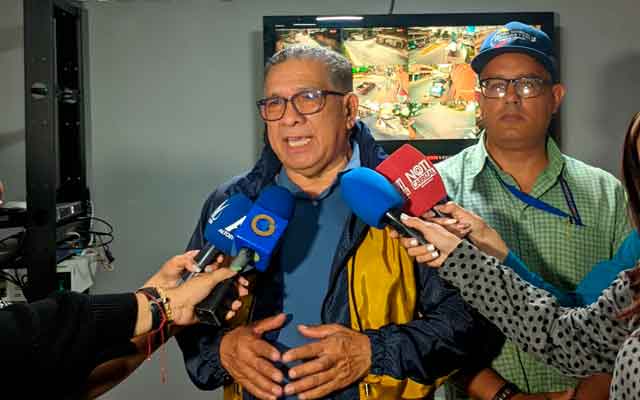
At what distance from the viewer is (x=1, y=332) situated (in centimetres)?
135

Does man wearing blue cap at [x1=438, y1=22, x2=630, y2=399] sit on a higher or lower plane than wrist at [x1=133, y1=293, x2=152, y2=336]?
higher

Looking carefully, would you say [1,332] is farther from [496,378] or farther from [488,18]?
[488,18]

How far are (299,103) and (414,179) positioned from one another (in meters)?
0.38

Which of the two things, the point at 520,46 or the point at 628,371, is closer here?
the point at 628,371

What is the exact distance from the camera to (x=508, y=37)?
212cm

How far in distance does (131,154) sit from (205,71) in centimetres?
53

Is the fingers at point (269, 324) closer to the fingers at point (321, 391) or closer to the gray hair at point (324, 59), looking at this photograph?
the fingers at point (321, 391)

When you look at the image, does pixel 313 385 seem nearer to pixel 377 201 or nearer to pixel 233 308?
pixel 233 308

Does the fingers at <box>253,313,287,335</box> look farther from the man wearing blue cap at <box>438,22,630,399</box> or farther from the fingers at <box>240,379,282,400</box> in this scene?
the man wearing blue cap at <box>438,22,630,399</box>

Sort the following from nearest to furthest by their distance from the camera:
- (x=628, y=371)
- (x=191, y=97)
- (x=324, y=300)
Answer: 1. (x=628, y=371)
2. (x=324, y=300)
3. (x=191, y=97)

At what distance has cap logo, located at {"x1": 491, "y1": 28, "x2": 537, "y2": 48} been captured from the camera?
6.91 ft

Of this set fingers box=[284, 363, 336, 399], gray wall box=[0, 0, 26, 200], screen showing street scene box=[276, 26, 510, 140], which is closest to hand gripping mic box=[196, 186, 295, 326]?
fingers box=[284, 363, 336, 399]

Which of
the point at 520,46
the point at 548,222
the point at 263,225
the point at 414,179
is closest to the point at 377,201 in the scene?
the point at 414,179

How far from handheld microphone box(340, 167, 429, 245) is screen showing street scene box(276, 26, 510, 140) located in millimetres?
1830
